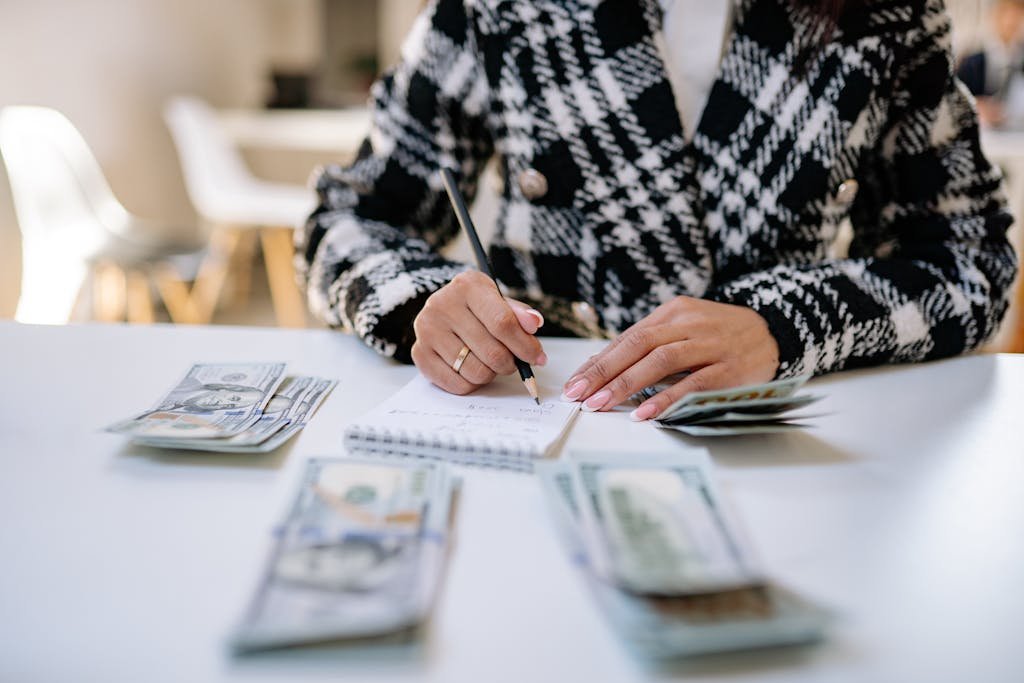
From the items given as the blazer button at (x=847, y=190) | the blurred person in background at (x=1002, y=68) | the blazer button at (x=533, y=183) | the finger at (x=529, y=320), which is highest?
the blazer button at (x=847, y=190)

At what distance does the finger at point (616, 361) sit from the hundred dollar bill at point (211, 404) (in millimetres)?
253

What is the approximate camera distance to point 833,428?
0.63 metres

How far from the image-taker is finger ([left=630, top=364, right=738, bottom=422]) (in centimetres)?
63

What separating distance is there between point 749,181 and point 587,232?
188 millimetres

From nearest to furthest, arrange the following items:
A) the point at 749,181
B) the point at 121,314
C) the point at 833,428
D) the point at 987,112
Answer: the point at 833,428 → the point at 749,181 → the point at 121,314 → the point at 987,112

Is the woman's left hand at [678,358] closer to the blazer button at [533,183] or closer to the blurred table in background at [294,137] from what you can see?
the blazer button at [533,183]

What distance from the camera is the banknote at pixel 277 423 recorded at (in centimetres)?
55

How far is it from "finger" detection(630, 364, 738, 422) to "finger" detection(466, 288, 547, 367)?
0.10 meters

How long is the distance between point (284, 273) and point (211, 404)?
2.81 meters

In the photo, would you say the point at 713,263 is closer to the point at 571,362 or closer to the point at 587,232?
the point at 587,232

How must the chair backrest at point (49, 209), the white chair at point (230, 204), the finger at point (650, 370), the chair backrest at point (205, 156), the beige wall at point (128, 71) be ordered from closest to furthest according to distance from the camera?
the finger at point (650, 370)
the chair backrest at point (49, 209)
the beige wall at point (128, 71)
the white chair at point (230, 204)
the chair backrest at point (205, 156)

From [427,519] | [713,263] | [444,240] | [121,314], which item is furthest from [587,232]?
[121,314]

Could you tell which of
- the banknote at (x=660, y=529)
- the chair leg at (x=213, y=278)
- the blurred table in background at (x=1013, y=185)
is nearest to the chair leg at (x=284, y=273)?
the chair leg at (x=213, y=278)

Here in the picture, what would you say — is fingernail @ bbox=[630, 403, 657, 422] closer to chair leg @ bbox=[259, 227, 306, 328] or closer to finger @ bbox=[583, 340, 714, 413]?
finger @ bbox=[583, 340, 714, 413]
